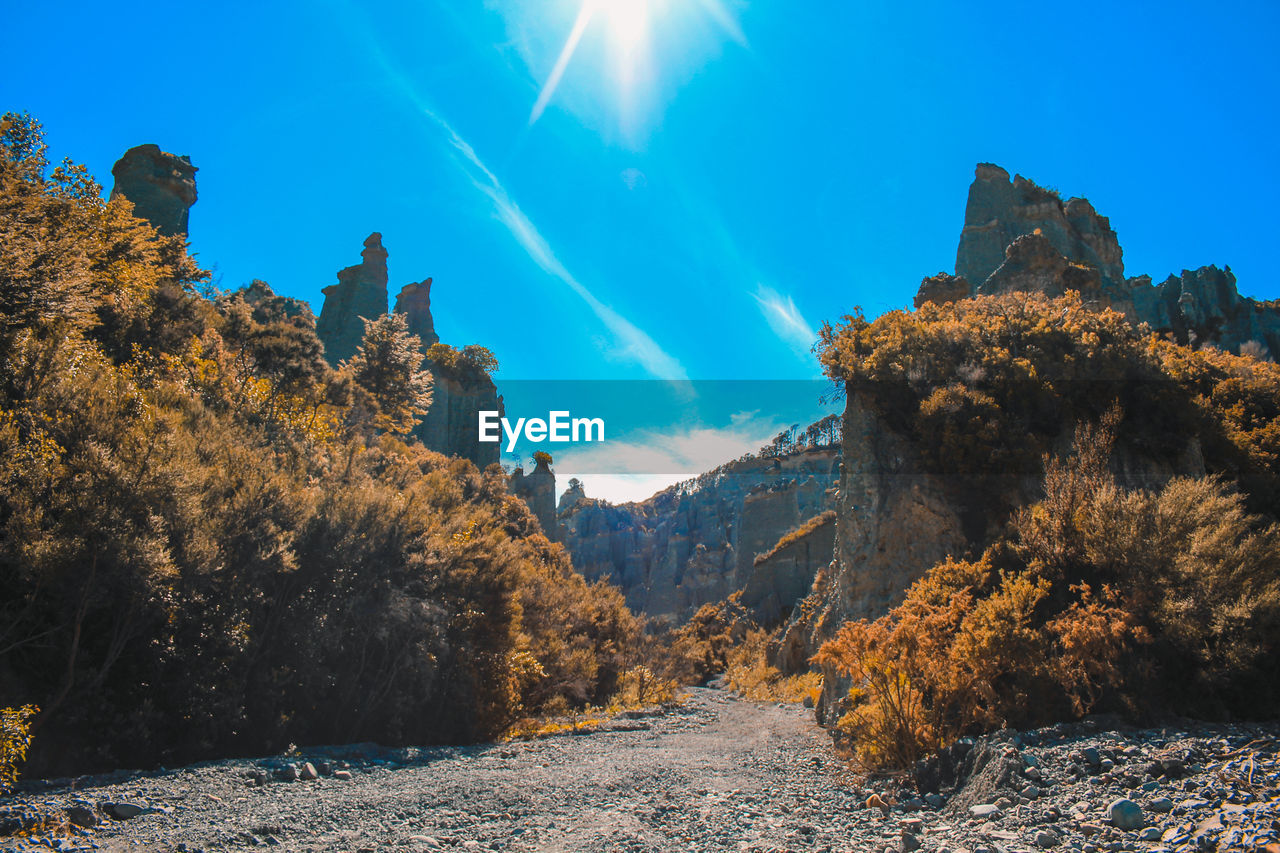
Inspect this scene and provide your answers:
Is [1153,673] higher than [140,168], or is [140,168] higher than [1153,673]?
[140,168]

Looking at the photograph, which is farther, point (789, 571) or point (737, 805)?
point (789, 571)

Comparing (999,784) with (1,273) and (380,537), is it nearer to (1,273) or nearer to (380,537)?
(380,537)

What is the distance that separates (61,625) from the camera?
7.65 meters

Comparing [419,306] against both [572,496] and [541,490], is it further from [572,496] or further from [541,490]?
[572,496]

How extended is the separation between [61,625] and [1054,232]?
3910 centimetres

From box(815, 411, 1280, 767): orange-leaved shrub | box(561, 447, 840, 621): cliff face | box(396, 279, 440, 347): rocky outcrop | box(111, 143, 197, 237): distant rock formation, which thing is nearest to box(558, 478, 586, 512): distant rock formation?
box(561, 447, 840, 621): cliff face

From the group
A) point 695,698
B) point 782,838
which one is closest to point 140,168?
point 695,698

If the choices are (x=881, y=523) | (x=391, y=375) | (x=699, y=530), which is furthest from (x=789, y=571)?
(x=699, y=530)

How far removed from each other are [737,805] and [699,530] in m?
83.8

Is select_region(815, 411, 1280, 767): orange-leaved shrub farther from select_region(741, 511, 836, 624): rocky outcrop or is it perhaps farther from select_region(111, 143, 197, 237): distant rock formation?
select_region(111, 143, 197, 237): distant rock formation

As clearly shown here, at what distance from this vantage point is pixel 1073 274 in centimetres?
2033

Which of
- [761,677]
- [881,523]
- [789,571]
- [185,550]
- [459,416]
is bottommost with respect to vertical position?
[761,677]

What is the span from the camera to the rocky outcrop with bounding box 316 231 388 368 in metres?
54.8

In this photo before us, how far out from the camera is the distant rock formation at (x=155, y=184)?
116 ft
